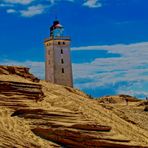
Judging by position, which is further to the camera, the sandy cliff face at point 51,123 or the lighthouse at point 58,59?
the lighthouse at point 58,59

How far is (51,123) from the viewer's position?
37781 millimetres

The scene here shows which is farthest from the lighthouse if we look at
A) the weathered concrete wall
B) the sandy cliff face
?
the sandy cliff face

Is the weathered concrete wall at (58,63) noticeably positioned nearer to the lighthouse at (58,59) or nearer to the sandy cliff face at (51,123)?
the lighthouse at (58,59)

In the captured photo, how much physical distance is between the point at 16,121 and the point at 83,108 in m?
7.00

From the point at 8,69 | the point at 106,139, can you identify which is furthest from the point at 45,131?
the point at 8,69

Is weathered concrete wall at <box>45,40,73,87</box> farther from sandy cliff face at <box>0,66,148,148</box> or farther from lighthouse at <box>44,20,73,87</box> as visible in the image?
sandy cliff face at <box>0,66,148,148</box>

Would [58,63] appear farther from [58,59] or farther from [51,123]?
[51,123]

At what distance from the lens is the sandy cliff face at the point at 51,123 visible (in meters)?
36.7

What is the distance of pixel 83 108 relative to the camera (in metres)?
42.8

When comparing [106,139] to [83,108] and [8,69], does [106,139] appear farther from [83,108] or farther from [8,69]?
[8,69]

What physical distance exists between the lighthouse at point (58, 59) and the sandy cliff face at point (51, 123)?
44924mm

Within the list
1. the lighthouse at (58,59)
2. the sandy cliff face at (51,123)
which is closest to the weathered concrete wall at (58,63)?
the lighthouse at (58,59)

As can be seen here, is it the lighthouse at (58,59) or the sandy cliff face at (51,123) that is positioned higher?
the lighthouse at (58,59)

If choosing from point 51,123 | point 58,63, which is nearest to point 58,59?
point 58,63
